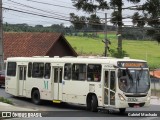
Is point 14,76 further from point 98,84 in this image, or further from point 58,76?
point 98,84

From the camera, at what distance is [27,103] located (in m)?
26.3

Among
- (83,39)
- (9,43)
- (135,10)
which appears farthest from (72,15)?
(83,39)

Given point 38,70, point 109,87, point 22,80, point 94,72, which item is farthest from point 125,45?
point 109,87

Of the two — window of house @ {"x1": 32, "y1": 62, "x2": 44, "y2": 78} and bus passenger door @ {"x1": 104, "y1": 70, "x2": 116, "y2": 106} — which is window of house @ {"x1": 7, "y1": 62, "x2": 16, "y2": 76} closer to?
window of house @ {"x1": 32, "y1": 62, "x2": 44, "y2": 78}

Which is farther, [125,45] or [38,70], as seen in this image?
[125,45]

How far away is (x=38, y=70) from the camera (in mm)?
26234

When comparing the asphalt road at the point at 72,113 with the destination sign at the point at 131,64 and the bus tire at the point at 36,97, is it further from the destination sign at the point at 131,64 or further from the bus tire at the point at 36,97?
the destination sign at the point at 131,64

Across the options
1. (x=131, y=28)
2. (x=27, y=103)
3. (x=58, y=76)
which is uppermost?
(x=131, y=28)

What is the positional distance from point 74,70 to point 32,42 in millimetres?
33350

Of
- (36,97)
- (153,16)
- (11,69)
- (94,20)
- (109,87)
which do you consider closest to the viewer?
(109,87)

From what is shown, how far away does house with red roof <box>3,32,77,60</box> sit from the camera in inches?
2144

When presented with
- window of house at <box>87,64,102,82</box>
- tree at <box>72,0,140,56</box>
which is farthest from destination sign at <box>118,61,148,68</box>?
tree at <box>72,0,140,56</box>

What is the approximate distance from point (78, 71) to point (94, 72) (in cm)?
129

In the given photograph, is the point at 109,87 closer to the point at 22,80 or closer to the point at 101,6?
the point at 22,80
